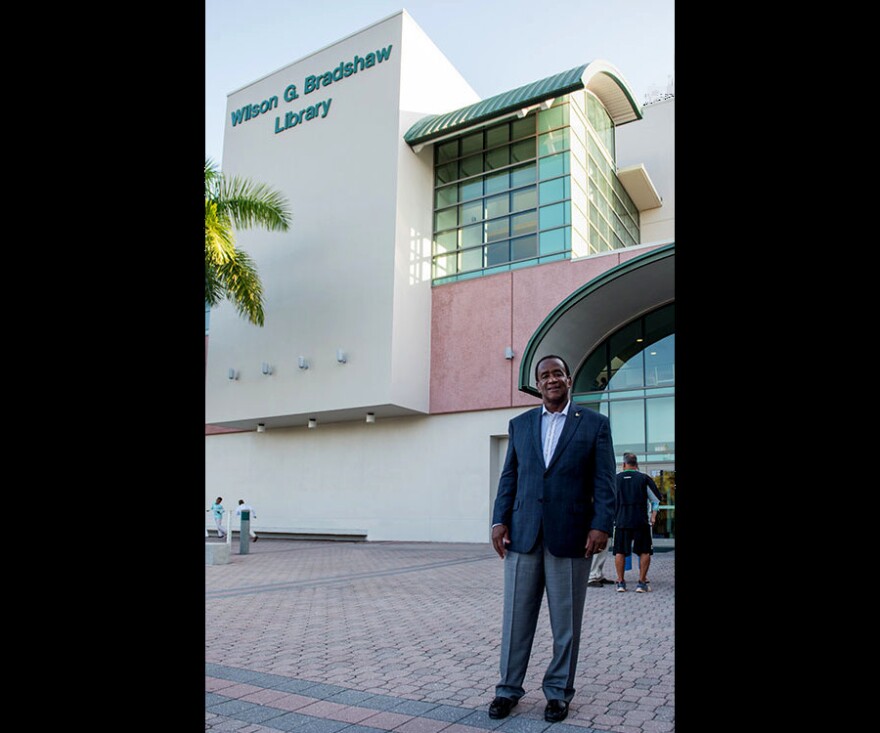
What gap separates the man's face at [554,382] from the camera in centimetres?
416

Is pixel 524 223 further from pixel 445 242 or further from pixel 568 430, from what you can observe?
pixel 568 430

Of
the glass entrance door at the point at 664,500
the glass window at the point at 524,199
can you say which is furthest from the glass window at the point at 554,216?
the glass entrance door at the point at 664,500

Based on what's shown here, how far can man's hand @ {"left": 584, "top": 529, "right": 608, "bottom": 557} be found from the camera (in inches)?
152

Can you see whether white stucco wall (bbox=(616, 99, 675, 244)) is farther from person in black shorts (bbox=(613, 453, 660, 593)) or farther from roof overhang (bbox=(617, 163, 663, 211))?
person in black shorts (bbox=(613, 453, 660, 593))

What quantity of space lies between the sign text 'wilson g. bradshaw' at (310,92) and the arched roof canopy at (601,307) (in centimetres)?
1150

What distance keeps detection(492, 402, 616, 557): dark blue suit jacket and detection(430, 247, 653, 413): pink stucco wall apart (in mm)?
17047

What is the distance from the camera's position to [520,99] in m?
21.8

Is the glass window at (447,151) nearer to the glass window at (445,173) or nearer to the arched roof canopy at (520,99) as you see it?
the glass window at (445,173)

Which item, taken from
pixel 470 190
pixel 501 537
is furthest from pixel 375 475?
pixel 501 537

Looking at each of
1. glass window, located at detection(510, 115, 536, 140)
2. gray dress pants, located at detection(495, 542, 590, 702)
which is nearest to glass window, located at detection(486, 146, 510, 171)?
glass window, located at detection(510, 115, 536, 140)

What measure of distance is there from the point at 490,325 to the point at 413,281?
2762 mm
